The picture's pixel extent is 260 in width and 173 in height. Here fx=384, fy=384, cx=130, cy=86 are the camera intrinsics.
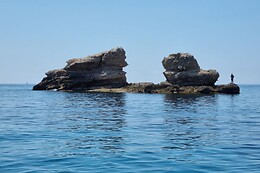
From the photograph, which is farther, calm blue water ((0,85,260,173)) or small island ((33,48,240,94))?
small island ((33,48,240,94))

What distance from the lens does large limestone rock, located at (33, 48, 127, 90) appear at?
91.2 m

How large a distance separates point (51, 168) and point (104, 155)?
2.79 metres

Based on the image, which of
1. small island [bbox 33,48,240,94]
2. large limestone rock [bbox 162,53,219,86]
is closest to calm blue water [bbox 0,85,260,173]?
small island [bbox 33,48,240,94]

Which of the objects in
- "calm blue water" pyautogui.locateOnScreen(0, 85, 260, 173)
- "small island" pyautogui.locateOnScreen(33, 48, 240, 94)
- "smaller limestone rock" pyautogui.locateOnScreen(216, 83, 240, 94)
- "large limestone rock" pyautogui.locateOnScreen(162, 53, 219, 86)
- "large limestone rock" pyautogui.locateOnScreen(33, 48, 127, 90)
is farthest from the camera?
"large limestone rock" pyautogui.locateOnScreen(33, 48, 127, 90)

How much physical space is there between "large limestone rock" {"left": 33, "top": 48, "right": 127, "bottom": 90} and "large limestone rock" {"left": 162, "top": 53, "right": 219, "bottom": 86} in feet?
38.5

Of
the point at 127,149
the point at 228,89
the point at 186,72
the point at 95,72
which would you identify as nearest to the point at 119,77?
the point at 95,72

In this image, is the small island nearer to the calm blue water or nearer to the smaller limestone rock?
the smaller limestone rock

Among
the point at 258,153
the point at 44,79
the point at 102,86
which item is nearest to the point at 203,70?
the point at 102,86

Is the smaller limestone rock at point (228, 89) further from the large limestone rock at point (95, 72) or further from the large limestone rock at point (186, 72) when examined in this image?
the large limestone rock at point (95, 72)

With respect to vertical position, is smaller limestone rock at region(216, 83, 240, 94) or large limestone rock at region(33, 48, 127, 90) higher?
large limestone rock at region(33, 48, 127, 90)

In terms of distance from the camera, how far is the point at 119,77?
90.9 metres

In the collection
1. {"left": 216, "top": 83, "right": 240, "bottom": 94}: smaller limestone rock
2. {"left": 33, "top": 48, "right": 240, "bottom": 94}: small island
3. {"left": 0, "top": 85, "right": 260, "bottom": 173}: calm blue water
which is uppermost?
{"left": 33, "top": 48, "right": 240, "bottom": 94}: small island

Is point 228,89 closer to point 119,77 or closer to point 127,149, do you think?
point 119,77

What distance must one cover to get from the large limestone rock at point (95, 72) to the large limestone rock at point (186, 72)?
11.7 metres
